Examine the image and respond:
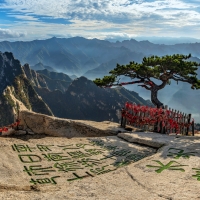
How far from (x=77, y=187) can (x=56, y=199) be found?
3.34ft

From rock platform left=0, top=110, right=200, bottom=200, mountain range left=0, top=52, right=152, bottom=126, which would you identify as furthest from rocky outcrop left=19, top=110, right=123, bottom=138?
mountain range left=0, top=52, right=152, bottom=126

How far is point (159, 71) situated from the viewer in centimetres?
2128

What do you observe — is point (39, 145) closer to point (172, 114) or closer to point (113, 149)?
point (113, 149)

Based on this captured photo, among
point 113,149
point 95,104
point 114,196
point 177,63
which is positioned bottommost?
point 95,104

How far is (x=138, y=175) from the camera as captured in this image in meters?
8.54

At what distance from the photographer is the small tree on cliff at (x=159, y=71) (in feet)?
65.0

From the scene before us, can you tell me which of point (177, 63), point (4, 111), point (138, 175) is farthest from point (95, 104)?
point (138, 175)

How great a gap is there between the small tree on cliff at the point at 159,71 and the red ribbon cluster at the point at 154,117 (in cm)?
253

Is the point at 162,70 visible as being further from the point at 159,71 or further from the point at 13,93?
the point at 13,93

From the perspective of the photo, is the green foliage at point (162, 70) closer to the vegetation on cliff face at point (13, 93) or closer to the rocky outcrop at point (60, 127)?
the rocky outcrop at point (60, 127)

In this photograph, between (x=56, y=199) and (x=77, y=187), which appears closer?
(x=56, y=199)

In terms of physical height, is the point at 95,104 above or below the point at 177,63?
below

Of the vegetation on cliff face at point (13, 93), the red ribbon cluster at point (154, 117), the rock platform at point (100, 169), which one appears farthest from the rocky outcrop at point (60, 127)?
the vegetation on cliff face at point (13, 93)

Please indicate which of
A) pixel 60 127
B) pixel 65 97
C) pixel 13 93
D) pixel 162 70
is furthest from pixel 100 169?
pixel 65 97
